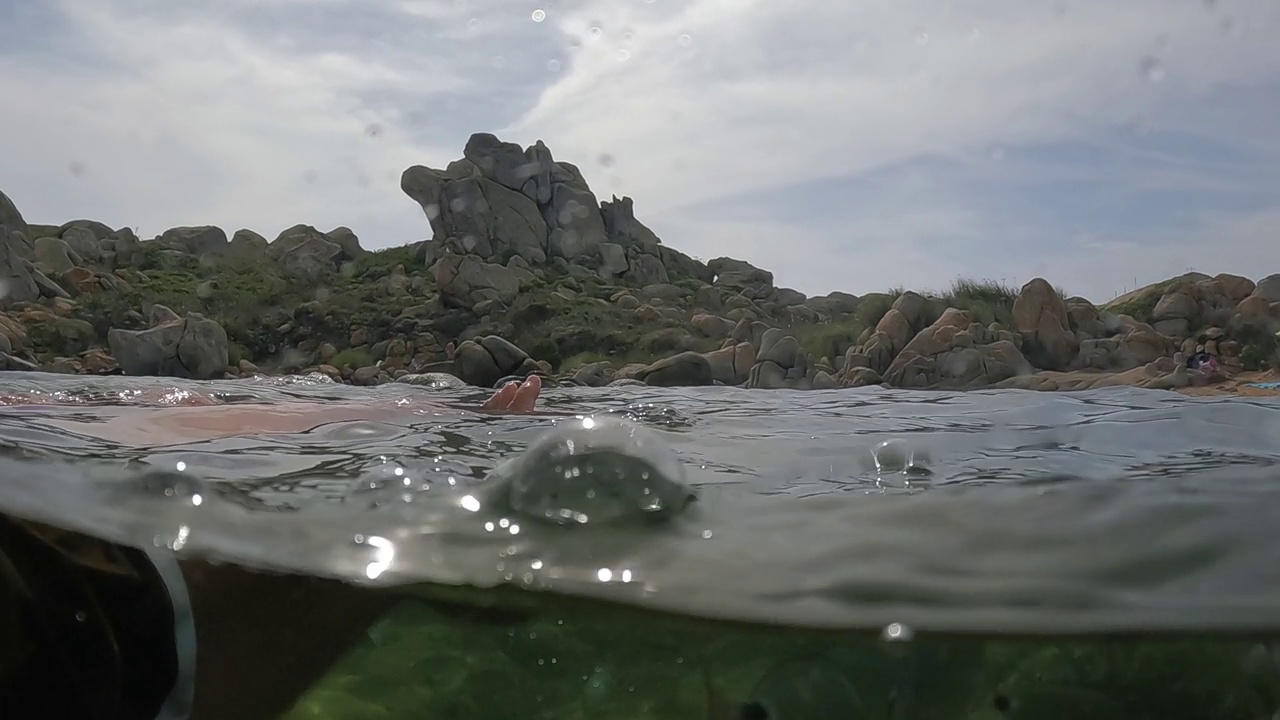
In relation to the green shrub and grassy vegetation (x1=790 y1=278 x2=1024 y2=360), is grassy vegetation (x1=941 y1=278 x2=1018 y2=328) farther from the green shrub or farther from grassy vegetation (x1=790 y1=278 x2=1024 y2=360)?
the green shrub

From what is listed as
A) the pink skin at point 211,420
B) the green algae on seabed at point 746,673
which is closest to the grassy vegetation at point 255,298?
the pink skin at point 211,420

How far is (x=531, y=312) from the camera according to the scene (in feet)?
132

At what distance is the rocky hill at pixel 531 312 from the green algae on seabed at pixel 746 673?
1315cm

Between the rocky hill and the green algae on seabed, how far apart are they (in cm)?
1315

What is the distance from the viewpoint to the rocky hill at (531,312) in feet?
55.6

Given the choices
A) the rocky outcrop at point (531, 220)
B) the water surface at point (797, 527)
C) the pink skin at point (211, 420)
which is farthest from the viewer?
the rocky outcrop at point (531, 220)

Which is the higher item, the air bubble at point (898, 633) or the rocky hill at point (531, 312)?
the rocky hill at point (531, 312)

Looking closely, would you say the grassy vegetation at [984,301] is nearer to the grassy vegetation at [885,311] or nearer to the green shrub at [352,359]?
the grassy vegetation at [885,311]

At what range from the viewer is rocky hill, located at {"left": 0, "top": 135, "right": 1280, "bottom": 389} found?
16953 millimetres

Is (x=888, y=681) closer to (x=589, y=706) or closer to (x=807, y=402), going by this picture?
(x=589, y=706)

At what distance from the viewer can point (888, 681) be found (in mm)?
1810

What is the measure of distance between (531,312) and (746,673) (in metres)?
38.8

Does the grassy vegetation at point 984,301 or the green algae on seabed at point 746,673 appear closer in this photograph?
the green algae on seabed at point 746,673

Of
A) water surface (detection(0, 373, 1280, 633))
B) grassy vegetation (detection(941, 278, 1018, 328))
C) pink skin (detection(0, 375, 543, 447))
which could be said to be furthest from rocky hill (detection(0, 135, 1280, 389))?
water surface (detection(0, 373, 1280, 633))
